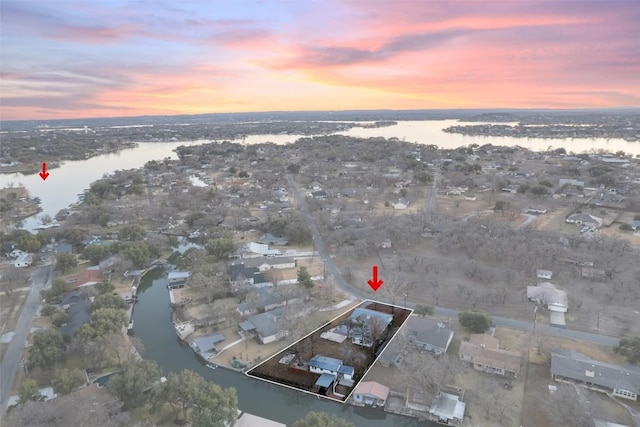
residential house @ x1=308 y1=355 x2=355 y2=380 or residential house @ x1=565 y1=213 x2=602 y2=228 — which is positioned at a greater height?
residential house @ x1=565 y1=213 x2=602 y2=228

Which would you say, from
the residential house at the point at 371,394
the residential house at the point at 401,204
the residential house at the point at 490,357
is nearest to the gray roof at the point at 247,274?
the residential house at the point at 371,394

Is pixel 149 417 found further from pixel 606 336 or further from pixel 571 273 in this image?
pixel 571 273

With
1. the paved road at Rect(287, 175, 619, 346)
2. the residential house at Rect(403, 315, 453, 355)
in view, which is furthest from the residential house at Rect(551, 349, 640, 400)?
the residential house at Rect(403, 315, 453, 355)

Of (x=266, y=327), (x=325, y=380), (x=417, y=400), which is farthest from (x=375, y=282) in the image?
(x=417, y=400)

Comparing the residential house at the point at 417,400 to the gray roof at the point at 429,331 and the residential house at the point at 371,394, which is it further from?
the gray roof at the point at 429,331

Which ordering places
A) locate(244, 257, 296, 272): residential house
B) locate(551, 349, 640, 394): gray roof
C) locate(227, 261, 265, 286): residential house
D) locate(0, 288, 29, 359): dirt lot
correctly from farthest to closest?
1. locate(244, 257, 296, 272): residential house
2. locate(227, 261, 265, 286): residential house
3. locate(0, 288, 29, 359): dirt lot
4. locate(551, 349, 640, 394): gray roof

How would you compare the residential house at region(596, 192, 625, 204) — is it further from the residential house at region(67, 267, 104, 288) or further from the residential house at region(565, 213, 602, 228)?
the residential house at region(67, 267, 104, 288)
